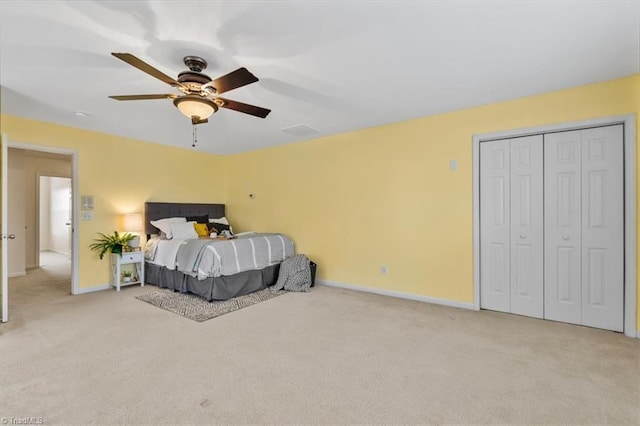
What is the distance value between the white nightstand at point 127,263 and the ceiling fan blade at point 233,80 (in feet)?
11.5

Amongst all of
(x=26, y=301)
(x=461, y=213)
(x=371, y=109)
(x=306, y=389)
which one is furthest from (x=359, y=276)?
(x=26, y=301)

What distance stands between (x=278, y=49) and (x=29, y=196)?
7.17 m

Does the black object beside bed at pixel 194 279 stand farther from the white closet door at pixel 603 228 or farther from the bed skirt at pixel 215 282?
the white closet door at pixel 603 228

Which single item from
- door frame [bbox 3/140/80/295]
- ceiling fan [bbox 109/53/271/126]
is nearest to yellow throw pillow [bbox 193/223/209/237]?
door frame [bbox 3/140/80/295]

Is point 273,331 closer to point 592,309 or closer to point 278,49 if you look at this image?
point 278,49

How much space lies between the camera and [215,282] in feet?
13.0

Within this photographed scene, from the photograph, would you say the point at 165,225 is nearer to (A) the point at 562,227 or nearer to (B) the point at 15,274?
(B) the point at 15,274

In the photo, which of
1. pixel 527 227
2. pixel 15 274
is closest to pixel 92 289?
pixel 15 274

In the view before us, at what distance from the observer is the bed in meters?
4.00

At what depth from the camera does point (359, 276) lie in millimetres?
4609

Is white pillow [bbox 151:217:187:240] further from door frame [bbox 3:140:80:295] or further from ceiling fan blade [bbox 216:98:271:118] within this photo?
ceiling fan blade [bbox 216:98:271:118]

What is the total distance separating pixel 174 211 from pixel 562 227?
5.71 m

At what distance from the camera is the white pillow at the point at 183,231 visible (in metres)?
4.93

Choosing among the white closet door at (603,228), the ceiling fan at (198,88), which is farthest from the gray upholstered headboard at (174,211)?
the white closet door at (603,228)
